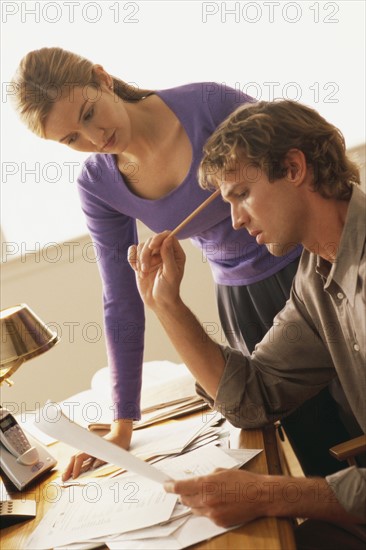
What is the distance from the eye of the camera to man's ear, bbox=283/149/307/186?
1312 mm

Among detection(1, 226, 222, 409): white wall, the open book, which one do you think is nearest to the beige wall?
detection(1, 226, 222, 409): white wall

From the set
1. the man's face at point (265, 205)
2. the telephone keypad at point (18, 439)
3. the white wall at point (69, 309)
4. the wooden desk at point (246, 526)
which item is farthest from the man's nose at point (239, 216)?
the white wall at point (69, 309)

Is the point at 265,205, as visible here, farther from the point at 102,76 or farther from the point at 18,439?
the point at 18,439

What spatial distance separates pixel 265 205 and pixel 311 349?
1.05 ft

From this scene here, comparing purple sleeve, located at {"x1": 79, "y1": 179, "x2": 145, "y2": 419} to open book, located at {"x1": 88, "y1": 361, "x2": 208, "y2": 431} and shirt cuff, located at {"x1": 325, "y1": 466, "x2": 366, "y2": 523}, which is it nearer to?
open book, located at {"x1": 88, "y1": 361, "x2": 208, "y2": 431}

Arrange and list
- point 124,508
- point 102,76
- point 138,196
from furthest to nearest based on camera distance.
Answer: point 138,196, point 102,76, point 124,508

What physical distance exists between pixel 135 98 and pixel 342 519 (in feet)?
3.36

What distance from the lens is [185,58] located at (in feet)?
10.5

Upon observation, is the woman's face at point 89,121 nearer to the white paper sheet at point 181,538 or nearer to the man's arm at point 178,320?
the man's arm at point 178,320

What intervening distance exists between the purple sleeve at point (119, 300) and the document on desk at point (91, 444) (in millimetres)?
463

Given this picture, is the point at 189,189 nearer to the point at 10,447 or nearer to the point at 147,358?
the point at 10,447

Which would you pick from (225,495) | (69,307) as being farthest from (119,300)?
(69,307)

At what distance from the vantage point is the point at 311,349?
145 cm

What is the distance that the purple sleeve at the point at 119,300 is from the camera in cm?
168
